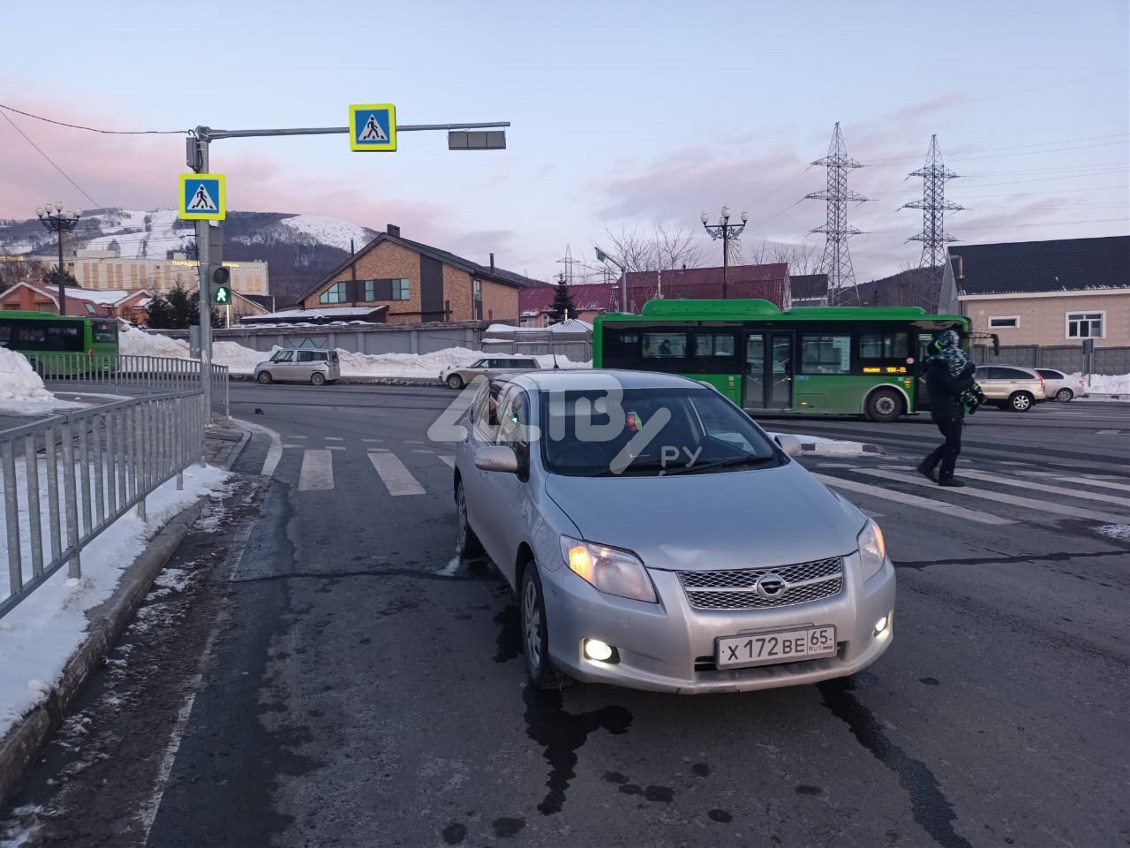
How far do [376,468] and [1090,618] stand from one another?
31.0ft

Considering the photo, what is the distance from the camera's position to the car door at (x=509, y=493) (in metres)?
4.90

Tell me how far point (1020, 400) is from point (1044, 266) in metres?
22.3

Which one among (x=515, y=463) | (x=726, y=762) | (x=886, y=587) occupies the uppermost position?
(x=515, y=463)

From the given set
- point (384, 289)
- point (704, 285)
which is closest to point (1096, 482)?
point (704, 285)

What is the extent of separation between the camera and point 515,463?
197 inches

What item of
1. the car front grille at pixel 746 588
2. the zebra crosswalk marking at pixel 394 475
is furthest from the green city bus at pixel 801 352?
the car front grille at pixel 746 588

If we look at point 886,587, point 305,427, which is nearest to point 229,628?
point 886,587

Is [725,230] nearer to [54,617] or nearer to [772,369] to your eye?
[772,369]

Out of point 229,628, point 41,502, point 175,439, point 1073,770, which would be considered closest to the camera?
point 1073,770

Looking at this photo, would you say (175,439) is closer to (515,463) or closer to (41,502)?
(41,502)

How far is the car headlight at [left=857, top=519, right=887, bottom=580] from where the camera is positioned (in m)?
4.08

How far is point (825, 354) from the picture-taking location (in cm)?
2234

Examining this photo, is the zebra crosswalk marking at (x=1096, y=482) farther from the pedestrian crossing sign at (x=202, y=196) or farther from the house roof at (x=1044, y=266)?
the house roof at (x=1044, y=266)

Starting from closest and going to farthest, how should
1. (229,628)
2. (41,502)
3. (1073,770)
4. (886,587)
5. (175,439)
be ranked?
(1073,770)
(886,587)
(41,502)
(229,628)
(175,439)
